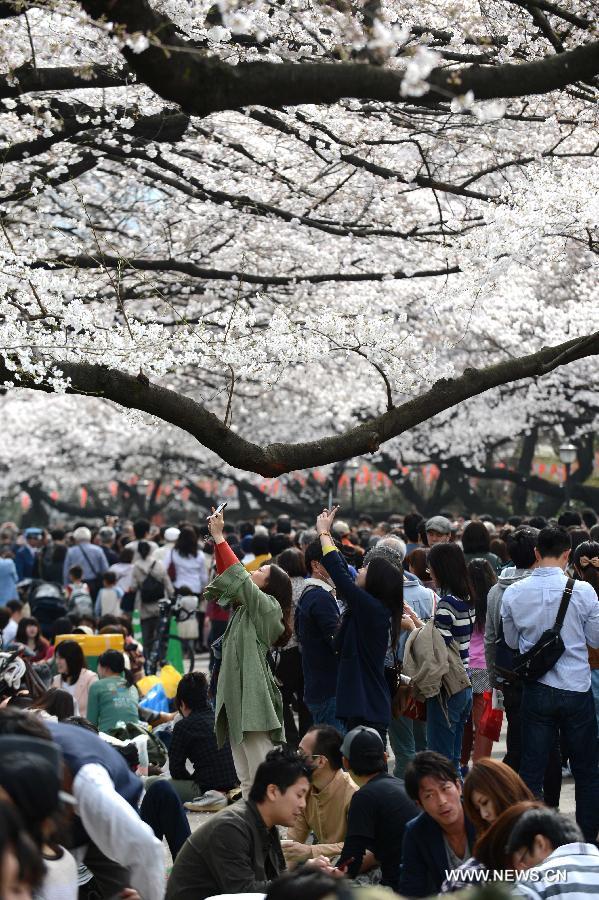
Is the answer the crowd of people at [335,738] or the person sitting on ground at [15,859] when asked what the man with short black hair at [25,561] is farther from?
the person sitting on ground at [15,859]

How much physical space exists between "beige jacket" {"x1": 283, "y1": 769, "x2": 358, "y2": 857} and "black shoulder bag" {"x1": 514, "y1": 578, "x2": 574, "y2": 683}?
1117mm

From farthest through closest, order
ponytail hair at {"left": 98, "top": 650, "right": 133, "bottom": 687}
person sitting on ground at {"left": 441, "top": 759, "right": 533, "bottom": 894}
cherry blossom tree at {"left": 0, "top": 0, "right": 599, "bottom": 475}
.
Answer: ponytail hair at {"left": 98, "top": 650, "right": 133, "bottom": 687} < person sitting on ground at {"left": 441, "top": 759, "right": 533, "bottom": 894} < cherry blossom tree at {"left": 0, "top": 0, "right": 599, "bottom": 475}

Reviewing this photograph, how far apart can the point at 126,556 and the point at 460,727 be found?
7751 millimetres

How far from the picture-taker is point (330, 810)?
6.24 metres

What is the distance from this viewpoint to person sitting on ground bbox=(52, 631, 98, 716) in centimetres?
860

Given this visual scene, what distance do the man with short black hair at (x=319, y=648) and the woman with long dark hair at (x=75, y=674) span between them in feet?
5.58

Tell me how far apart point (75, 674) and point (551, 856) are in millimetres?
5516

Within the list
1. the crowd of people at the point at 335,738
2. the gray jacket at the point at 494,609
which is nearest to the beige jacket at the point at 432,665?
the crowd of people at the point at 335,738

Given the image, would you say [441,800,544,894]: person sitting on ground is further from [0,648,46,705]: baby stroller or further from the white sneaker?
[0,648,46,705]: baby stroller

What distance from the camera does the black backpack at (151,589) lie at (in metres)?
13.8

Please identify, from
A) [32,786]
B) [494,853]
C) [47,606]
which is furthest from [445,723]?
[47,606]

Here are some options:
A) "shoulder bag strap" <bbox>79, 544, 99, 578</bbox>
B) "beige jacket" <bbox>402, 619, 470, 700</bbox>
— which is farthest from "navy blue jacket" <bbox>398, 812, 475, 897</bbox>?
"shoulder bag strap" <bbox>79, 544, 99, 578</bbox>

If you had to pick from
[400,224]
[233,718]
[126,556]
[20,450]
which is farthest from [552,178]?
[20,450]

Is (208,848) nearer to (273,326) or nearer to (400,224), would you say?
(273,326)
